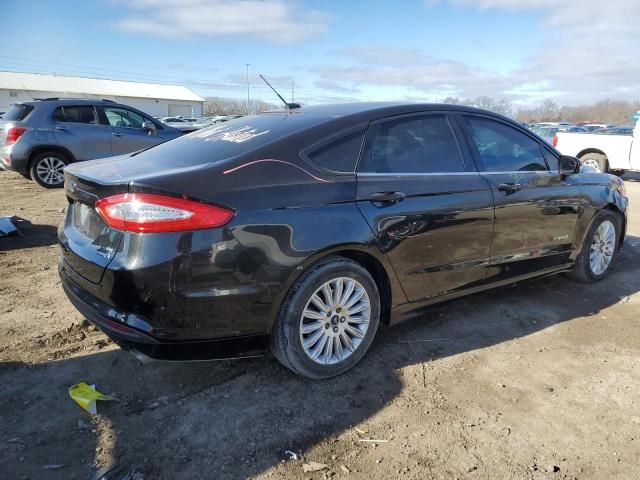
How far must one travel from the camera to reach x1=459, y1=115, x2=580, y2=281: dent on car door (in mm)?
3770

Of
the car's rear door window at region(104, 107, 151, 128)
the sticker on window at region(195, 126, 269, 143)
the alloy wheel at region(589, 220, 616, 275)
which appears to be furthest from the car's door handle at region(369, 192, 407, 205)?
the car's rear door window at region(104, 107, 151, 128)

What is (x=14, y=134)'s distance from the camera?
9055 mm

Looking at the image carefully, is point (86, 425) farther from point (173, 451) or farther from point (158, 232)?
point (158, 232)

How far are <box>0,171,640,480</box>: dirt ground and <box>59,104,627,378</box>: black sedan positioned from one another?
32cm

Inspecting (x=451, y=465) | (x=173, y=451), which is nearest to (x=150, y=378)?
(x=173, y=451)

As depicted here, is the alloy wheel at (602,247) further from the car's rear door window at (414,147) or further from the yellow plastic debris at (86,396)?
the yellow plastic debris at (86,396)

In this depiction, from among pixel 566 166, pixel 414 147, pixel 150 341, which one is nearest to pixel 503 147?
pixel 566 166

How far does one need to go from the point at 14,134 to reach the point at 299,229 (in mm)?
8580

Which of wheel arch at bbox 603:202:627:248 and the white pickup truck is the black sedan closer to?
wheel arch at bbox 603:202:627:248

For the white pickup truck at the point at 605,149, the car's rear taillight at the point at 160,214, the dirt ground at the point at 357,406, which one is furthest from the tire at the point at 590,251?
the white pickup truck at the point at 605,149

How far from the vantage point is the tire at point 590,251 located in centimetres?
469

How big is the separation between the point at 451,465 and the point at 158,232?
1.79 metres

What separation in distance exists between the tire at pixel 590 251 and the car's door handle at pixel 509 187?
1.28 meters

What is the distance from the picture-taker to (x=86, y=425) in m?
2.54
